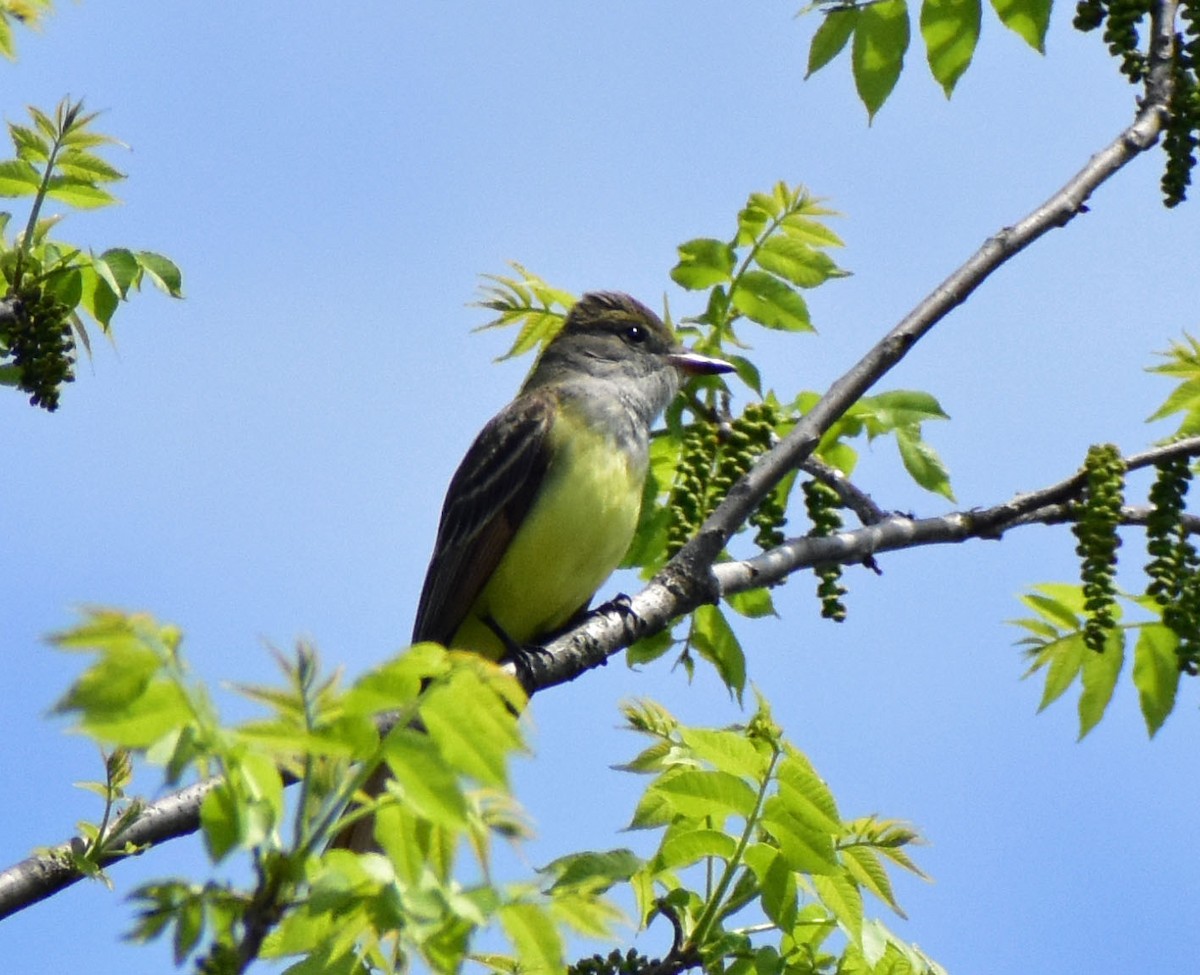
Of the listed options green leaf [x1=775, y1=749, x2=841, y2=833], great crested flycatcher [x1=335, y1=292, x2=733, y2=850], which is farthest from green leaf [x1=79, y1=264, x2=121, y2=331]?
green leaf [x1=775, y1=749, x2=841, y2=833]

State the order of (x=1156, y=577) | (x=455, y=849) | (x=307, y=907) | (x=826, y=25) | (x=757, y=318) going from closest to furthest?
(x=307, y=907) → (x=455, y=849) → (x=1156, y=577) → (x=826, y=25) → (x=757, y=318)

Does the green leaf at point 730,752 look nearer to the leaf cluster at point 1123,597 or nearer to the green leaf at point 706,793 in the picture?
the green leaf at point 706,793

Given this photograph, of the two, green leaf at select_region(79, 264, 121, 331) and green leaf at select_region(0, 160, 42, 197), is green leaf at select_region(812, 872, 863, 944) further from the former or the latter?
green leaf at select_region(0, 160, 42, 197)

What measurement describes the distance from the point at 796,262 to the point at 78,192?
2.28 m

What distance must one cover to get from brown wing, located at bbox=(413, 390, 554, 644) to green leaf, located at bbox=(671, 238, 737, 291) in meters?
1.32

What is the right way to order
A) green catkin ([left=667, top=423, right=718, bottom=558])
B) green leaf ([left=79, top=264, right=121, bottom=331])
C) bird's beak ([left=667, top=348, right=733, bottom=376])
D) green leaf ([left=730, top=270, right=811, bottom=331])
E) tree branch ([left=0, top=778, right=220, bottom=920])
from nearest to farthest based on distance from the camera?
1. tree branch ([left=0, top=778, right=220, bottom=920])
2. green leaf ([left=79, top=264, right=121, bottom=331])
3. green catkin ([left=667, top=423, right=718, bottom=558])
4. green leaf ([left=730, top=270, right=811, bottom=331])
5. bird's beak ([left=667, top=348, right=733, bottom=376])

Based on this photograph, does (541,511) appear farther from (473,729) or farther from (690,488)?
(473,729)

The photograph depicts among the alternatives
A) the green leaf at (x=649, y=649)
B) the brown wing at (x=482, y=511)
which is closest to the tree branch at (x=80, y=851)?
the green leaf at (x=649, y=649)

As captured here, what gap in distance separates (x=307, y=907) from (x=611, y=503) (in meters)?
3.88

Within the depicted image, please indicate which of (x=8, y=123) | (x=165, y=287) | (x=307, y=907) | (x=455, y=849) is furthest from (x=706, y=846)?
(x=8, y=123)

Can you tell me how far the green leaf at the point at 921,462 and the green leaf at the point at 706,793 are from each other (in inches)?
68.5

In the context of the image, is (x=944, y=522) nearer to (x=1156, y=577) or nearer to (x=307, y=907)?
(x=1156, y=577)

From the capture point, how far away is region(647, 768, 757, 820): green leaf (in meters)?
3.67

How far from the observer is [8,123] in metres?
4.95
